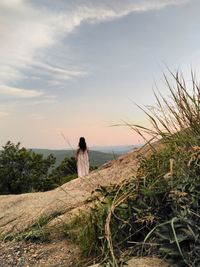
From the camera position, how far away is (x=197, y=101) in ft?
14.0

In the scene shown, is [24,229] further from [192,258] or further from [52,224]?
[192,258]

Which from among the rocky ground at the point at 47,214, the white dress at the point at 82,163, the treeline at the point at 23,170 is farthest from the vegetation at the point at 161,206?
the treeline at the point at 23,170

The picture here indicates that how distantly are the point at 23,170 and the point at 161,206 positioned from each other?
3157 centimetres

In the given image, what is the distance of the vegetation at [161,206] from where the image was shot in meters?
3.12

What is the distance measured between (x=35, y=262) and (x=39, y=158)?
30260 millimetres

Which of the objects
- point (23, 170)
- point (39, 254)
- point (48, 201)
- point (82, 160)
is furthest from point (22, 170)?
point (39, 254)

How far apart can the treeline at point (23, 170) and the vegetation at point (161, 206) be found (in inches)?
1103

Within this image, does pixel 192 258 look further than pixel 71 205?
No

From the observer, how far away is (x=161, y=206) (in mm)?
3479

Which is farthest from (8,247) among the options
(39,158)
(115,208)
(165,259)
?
(39,158)

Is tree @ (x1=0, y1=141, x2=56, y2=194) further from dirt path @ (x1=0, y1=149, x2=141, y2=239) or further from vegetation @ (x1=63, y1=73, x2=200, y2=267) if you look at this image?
vegetation @ (x1=63, y1=73, x2=200, y2=267)

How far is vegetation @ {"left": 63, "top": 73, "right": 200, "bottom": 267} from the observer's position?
123 inches

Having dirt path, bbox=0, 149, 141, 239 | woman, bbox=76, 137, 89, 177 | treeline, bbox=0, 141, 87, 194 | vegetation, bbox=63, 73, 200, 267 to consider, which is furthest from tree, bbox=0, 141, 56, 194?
vegetation, bbox=63, 73, 200, 267

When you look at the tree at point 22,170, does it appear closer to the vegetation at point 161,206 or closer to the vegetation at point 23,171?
the vegetation at point 23,171
